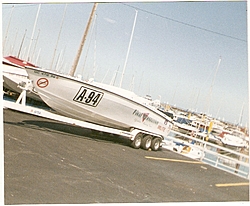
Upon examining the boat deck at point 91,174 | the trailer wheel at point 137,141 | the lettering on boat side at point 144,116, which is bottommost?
the boat deck at point 91,174

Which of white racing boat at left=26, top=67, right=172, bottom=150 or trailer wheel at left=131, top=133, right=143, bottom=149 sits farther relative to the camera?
trailer wheel at left=131, top=133, right=143, bottom=149

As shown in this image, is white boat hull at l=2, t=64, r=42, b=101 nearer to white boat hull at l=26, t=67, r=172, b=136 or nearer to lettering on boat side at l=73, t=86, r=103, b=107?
white boat hull at l=26, t=67, r=172, b=136

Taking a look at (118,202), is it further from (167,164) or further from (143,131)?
(143,131)

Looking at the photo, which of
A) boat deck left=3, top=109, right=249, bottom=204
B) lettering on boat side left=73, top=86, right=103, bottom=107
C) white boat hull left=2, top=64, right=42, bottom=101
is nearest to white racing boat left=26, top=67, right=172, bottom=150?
lettering on boat side left=73, top=86, right=103, bottom=107

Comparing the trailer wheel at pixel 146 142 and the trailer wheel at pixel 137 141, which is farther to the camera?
the trailer wheel at pixel 146 142

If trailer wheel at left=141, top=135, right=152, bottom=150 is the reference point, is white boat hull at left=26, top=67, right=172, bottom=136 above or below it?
above

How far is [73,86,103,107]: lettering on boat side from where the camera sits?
287 inches

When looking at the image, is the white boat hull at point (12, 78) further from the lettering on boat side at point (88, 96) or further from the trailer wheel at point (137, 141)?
the trailer wheel at point (137, 141)

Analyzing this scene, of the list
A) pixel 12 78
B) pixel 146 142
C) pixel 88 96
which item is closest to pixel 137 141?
pixel 146 142

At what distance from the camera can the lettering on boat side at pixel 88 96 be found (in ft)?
23.9

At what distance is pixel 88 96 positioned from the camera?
739 cm

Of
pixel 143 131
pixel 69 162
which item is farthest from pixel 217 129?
pixel 69 162

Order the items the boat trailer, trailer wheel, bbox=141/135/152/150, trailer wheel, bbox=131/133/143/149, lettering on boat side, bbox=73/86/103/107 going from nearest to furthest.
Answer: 1. the boat trailer
2. lettering on boat side, bbox=73/86/103/107
3. trailer wheel, bbox=131/133/143/149
4. trailer wheel, bbox=141/135/152/150

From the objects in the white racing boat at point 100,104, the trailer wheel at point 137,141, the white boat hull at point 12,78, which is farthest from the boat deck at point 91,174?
the white boat hull at point 12,78
